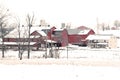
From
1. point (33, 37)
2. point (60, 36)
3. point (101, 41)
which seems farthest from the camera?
point (60, 36)

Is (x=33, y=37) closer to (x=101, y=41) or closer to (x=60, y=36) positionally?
(x=60, y=36)

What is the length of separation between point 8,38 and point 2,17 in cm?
4220

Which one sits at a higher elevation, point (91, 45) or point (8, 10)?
Answer: point (8, 10)

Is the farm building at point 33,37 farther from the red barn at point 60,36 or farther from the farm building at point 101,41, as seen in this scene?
the farm building at point 101,41

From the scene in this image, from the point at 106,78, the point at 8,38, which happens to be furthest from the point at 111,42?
the point at 106,78

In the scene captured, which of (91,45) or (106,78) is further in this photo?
(91,45)

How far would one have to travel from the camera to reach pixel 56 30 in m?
98.3

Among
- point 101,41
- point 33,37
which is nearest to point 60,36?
point 101,41

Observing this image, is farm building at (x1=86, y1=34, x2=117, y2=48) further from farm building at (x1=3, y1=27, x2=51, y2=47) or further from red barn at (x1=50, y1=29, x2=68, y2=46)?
farm building at (x1=3, y1=27, x2=51, y2=47)

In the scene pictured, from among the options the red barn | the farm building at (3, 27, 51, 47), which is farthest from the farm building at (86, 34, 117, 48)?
the farm building at (3, 27, 51, 47)

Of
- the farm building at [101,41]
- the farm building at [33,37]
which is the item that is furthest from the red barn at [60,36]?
the farm building at [101,41]

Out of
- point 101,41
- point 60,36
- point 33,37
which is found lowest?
point 101,41

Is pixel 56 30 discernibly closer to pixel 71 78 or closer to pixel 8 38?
pixel 8 38

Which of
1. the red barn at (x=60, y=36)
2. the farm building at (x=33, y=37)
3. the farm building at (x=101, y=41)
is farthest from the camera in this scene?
the red barn at (x=60, y=36)
